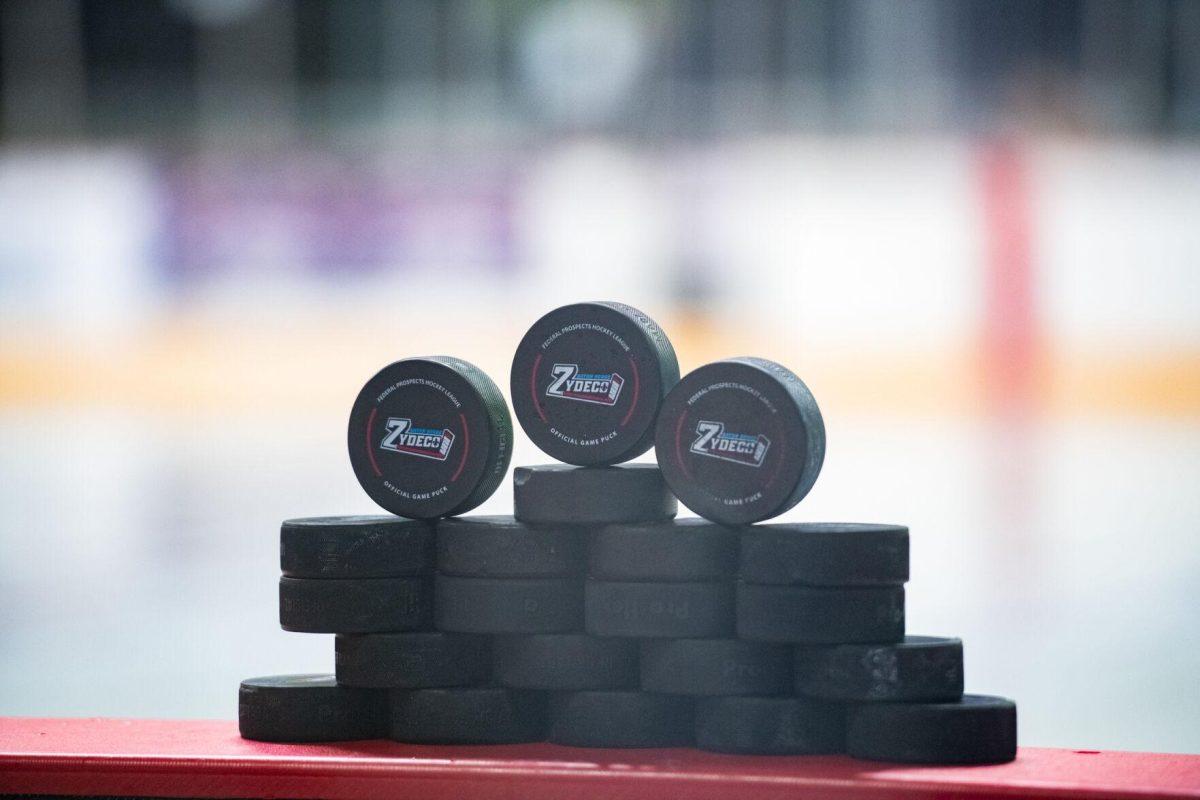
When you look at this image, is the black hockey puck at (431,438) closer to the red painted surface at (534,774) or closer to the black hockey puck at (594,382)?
the black hockey puck at (594,382)

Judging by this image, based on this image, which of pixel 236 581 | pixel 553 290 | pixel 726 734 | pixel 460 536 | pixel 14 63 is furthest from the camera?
pixel 14 63

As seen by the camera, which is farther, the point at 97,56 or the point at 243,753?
the point at 97,56

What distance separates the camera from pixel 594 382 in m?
3.35

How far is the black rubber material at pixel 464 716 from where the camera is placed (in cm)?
322

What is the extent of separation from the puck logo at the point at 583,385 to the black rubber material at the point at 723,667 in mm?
544

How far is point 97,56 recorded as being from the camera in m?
13.5

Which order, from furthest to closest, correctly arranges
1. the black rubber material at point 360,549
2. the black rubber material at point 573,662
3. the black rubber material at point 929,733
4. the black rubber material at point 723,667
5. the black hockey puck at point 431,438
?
the black hockey puck at point 431,438 < the black rubber material at point 360,549 < the black rubber material at point 573,662 < the black rubber material at point 723,667 < the black rubber material at point 929,733

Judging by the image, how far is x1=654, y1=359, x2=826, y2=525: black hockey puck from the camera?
10.3ft

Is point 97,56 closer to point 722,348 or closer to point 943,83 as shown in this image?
point 722,348

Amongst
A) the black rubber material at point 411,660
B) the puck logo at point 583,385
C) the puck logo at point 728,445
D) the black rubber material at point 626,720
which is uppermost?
the puck logo at point 583,385

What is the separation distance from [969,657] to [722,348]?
23.4ft

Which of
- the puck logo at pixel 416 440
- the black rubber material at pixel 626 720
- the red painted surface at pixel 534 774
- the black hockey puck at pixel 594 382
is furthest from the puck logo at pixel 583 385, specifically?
Result: the red painted surface at pixel 534 774

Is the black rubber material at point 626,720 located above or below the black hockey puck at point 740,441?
below

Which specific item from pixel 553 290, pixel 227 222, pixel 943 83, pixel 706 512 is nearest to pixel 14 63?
pixel 227 222
